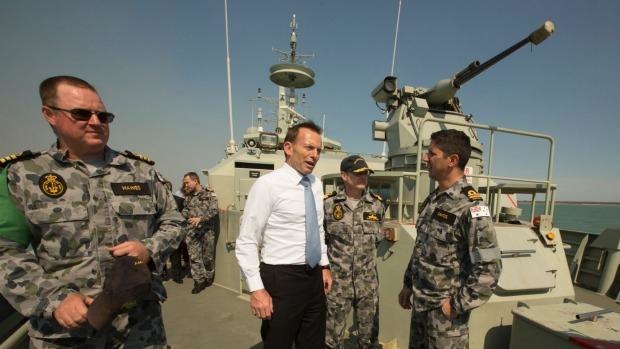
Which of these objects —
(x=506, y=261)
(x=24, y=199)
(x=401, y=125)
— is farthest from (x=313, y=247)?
(x=401, y=125)

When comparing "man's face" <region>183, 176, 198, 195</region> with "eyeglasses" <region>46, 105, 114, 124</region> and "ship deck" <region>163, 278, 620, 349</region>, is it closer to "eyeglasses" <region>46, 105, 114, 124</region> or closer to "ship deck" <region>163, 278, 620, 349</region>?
"ship deck" <region>163, 278, 620, 349</region>

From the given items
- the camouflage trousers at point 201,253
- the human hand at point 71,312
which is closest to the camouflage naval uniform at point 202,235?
the camouflage trousers at point 201,253

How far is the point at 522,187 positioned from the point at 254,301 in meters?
3.65

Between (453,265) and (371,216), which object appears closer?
(453,265)

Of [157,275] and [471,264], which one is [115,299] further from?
[471,264]

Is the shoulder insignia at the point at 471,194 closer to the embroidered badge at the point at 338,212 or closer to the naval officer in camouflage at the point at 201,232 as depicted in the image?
the embroidered badge at the point at 338,212

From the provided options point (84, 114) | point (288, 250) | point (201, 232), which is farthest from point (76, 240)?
point (201, 232)

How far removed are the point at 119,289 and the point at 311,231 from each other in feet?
3.90

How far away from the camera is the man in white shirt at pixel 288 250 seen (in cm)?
190

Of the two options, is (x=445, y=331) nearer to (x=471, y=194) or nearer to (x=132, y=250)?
(x=471, y=194)

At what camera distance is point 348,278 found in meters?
2.98

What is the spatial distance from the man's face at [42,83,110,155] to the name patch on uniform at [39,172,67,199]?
157 mm

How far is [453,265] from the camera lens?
1999 mm

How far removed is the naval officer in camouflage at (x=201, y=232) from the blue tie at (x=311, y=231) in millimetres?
3904
